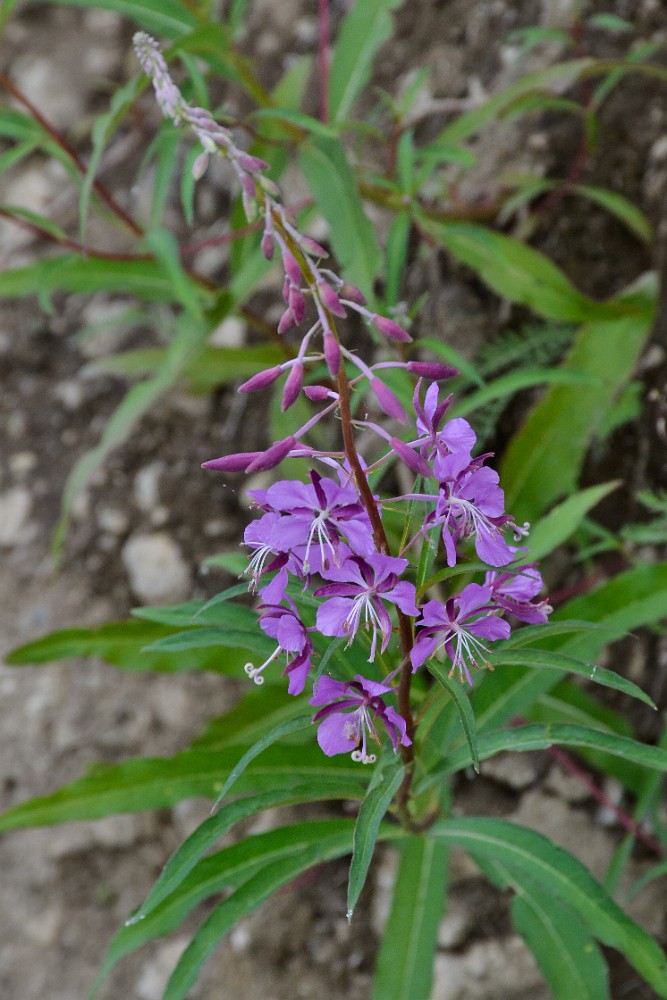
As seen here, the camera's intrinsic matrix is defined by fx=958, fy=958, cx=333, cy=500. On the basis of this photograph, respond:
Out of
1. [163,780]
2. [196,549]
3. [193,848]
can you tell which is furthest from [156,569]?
[193,848]

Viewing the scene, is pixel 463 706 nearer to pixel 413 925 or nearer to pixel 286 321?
pixel 286 321

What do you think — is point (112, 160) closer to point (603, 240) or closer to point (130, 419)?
point (130, 419)

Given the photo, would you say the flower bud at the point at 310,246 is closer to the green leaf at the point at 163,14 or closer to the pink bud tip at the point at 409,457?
the pink bud tip at the point at 409,457

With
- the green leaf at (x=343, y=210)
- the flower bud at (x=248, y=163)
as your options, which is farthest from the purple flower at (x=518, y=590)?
the green leaf at (x=343, y=210)

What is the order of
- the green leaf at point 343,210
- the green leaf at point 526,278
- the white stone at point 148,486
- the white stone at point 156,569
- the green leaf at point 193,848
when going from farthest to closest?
the white stone at point 148,486
the white stone at point 156,569
the green leaf at point 526,278
the green leaf at point 343,210
the green leaf at point 193,848

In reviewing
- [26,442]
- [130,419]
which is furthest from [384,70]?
[26,442]

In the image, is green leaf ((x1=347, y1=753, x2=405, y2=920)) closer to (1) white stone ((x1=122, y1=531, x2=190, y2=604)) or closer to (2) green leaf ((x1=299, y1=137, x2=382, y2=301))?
(2) green leaf ((x1=299, y1=137, x2=382, y2=301))
